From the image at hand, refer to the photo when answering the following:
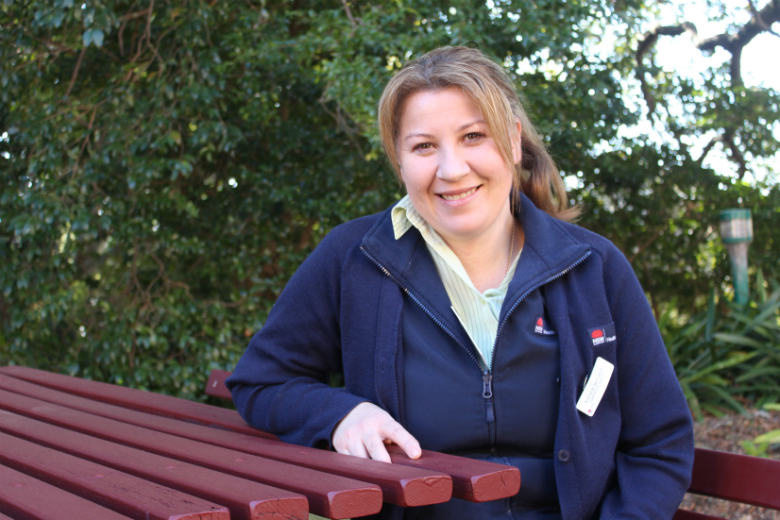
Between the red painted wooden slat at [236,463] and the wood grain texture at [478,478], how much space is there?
0.60ft

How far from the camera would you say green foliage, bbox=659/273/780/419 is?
495cm

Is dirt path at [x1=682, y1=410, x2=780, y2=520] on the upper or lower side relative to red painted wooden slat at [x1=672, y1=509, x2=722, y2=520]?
lower

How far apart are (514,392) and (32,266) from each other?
3694 millimetres

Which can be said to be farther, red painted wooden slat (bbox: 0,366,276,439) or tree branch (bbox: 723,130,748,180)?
tree branch (bbox: 723,130,748,180)

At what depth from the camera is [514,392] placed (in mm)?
1796

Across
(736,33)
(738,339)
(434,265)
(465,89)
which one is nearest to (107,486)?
(434,265)

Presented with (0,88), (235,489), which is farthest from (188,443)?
(0,88)

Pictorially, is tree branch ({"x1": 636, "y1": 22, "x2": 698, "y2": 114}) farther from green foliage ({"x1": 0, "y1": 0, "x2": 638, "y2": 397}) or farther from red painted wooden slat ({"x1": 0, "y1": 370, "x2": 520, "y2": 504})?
red painted wooden slat ({"x1": 0, "y1": 370, "x2": 520, "y2": 504})

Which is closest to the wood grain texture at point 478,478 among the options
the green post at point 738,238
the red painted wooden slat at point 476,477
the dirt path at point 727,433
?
the red painted wooden slat at point 476,477

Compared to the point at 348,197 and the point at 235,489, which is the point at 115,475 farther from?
the point at 348,197

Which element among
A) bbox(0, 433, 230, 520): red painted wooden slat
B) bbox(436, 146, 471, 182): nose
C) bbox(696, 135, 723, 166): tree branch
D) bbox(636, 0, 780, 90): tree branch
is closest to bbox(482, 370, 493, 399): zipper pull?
bbox(436, 146, 471, 182): nose

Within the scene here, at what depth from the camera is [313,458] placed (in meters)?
1.61

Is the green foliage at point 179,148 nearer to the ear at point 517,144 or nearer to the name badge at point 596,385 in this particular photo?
the ear at point 517,144

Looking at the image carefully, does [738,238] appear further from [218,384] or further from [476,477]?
[476,477]
